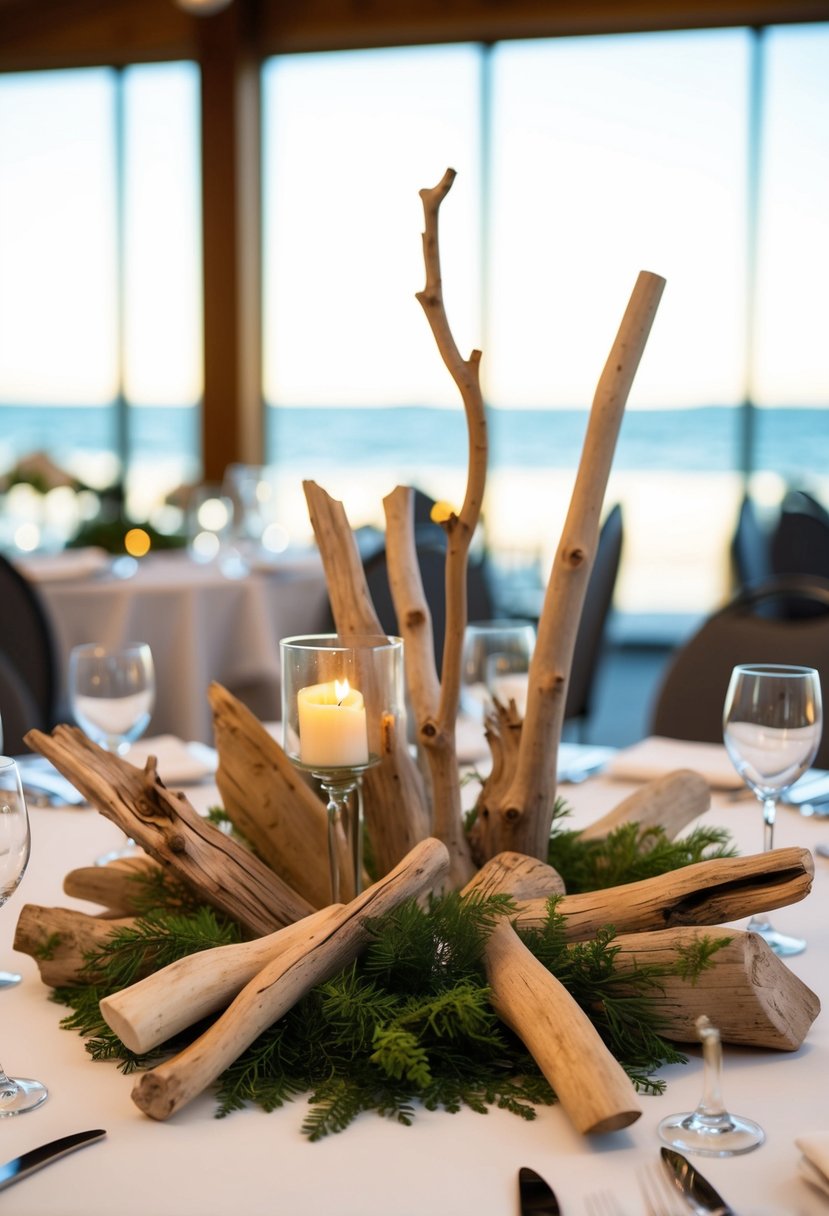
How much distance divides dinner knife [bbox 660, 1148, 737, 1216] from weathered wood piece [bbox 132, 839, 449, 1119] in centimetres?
24

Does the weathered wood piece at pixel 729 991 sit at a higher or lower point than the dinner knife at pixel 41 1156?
higher

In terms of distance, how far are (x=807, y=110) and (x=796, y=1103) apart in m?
6.76

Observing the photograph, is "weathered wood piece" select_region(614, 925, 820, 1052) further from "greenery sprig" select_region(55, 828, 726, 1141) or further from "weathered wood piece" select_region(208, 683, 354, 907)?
"weathered wood piece" select_region(208, 683, 354, 907)

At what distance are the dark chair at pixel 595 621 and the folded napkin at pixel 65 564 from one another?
51.3 inches

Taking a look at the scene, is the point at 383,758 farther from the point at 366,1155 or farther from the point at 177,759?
the point at 177,759

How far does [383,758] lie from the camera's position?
3.50 feet

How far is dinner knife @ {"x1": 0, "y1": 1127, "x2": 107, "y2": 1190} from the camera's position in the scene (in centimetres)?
73

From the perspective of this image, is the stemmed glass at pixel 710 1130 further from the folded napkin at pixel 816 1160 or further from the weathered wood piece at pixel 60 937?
the weathered wood piece at pixel 60 937

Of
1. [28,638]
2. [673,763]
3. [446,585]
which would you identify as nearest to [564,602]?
[446,585]

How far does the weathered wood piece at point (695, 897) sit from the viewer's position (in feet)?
2.98

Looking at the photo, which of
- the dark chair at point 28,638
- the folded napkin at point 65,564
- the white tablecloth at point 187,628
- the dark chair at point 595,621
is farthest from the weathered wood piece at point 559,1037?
the folded napkin at point 65,564

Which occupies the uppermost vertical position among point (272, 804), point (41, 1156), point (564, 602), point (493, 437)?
point (493, 437)

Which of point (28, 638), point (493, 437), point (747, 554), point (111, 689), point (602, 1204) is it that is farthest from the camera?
point (493, 437)

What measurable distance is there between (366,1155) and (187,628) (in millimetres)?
2857
